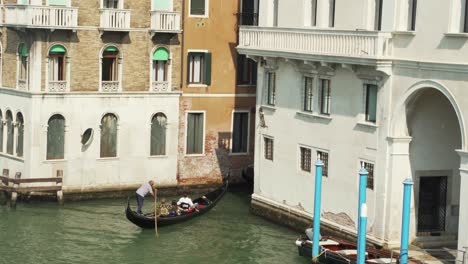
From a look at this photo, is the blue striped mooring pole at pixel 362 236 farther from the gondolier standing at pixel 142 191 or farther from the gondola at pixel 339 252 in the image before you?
the gondolier standing at pixel 142 191

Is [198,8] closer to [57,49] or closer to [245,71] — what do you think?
[245,71]

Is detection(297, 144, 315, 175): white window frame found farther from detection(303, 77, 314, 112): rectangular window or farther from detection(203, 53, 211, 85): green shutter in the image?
detection(203, 53, 211, 85): green shutter

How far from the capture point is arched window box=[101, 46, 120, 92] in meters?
27.5

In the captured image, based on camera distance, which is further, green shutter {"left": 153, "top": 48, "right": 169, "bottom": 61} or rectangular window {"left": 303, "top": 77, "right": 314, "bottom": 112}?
green shutter {"left": 153, "top": 48, "right": 169, "bottom": 61}

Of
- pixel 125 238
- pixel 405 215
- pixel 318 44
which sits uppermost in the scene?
pixel 318 44

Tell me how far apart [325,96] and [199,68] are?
7488 mm

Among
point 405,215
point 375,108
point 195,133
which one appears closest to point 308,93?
point 375,108

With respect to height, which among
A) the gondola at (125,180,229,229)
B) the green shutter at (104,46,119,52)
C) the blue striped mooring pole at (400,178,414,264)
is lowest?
the gondola at (125,180,229,229)

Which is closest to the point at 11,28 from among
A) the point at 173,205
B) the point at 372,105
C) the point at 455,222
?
the point at 173,205

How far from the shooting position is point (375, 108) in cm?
2056

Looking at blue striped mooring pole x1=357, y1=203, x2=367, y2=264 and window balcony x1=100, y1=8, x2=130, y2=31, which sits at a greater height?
window balcony x1=100, y1=8, x2=130, y2=31

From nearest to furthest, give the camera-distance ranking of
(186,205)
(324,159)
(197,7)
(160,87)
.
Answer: (324,159), (186,205), (160,87), (197,7)

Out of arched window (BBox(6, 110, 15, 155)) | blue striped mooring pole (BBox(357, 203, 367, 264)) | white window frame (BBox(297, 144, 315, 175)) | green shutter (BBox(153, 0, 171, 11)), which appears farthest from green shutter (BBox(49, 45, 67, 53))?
blue striped mooring pole (BBox(357, 203, 367, 264))

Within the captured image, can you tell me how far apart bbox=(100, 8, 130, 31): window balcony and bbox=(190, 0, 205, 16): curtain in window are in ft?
6.88
